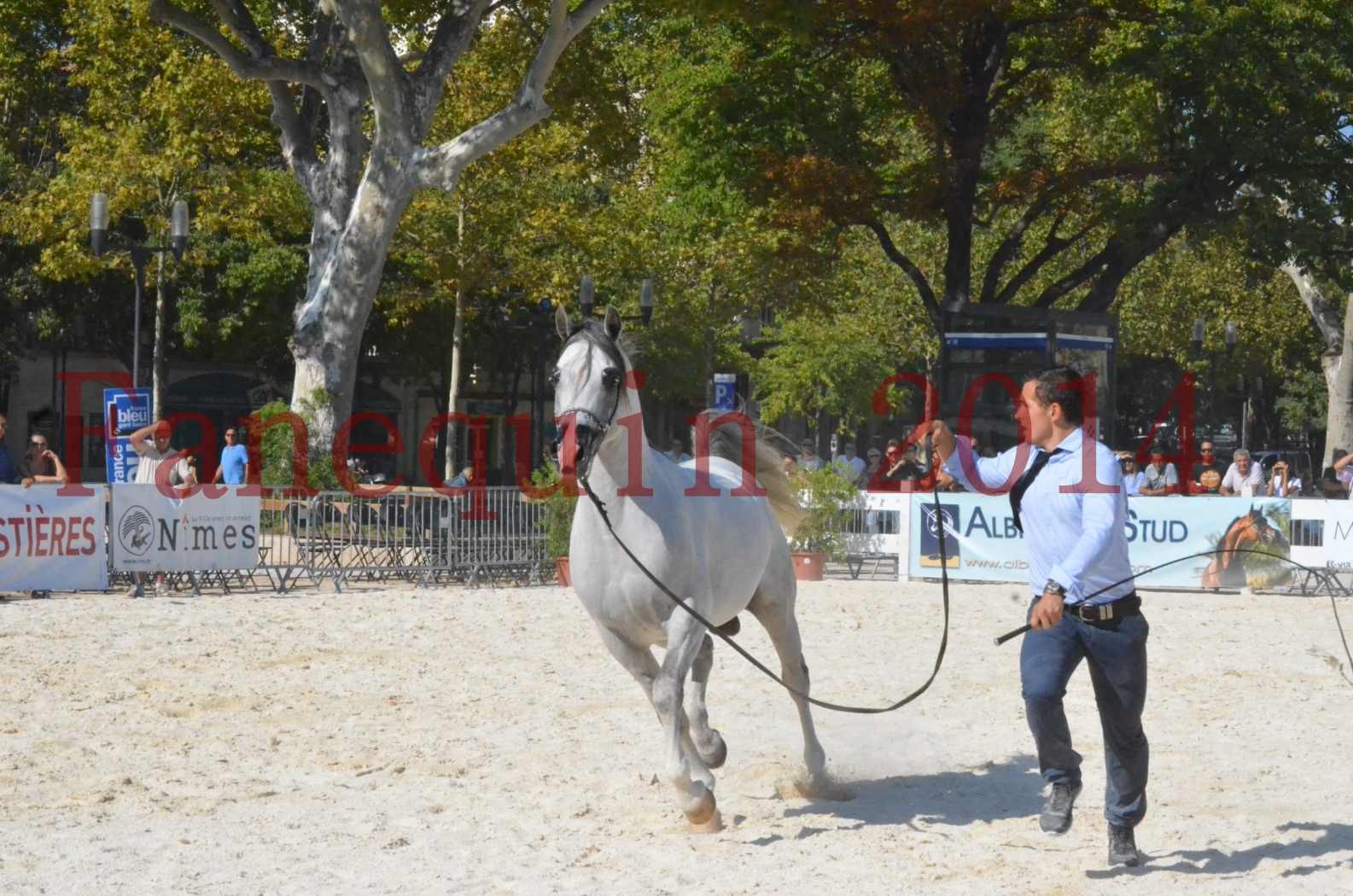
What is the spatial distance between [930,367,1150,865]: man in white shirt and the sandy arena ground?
0.36 meters

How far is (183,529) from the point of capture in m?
16.4

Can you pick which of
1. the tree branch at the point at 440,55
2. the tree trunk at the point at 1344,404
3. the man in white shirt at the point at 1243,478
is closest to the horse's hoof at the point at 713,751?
the tree branch at the point at 440,55

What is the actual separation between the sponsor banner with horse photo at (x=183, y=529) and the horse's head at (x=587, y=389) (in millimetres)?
10705

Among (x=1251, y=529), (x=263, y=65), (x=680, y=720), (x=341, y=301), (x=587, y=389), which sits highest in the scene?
(x=263, y=65)

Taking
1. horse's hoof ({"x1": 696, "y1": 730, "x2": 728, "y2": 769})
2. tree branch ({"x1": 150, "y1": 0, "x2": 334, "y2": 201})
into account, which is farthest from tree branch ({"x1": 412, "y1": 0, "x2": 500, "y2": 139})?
horse's hoof ({"x1": 696, "y1": 730, "x2": 728, "y2": 769})

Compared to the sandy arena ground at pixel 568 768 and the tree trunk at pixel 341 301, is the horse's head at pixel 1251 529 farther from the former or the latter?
the tree trunk at pixel 341 301

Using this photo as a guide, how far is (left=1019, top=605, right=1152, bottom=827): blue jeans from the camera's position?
5.92 metres

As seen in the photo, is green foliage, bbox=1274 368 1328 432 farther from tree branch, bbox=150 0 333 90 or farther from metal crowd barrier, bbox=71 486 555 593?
tree branch, bbox=150 0 333 90

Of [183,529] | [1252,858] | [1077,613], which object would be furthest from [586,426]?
[183,529]

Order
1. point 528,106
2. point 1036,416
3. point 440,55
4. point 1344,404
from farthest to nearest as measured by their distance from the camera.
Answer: point 1344,404, point 440,55, point 528,106, point 1036,416

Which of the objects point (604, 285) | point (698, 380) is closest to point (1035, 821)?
point (604, 285)

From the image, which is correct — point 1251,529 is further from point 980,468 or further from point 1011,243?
point 980,468

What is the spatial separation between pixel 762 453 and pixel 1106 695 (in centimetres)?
277

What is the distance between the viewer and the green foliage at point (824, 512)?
19438mm
